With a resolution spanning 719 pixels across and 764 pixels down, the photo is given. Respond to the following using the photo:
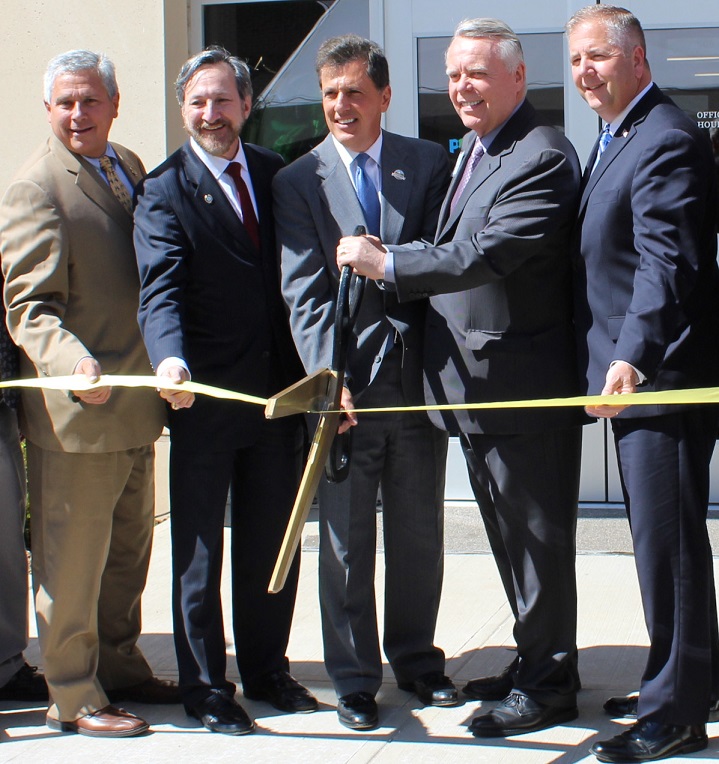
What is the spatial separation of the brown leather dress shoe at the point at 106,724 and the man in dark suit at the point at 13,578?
1.10 feet

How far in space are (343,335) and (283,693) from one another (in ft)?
4.26

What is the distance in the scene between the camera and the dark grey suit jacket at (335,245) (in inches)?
151

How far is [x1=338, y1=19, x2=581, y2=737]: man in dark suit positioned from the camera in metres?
3.64

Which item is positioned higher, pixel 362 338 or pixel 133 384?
pixel 362 338

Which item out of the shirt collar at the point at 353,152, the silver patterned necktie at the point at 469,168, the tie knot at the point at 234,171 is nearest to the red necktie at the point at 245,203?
the tie knot at the point at 234,171

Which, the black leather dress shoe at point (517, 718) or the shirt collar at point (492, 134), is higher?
the shirt collar at point (492, 134)

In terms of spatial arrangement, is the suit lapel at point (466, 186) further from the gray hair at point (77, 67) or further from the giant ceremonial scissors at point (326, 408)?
the gray hair at point (77, 67)

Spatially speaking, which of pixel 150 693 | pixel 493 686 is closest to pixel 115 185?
pixel 150 693

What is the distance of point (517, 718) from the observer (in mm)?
3678

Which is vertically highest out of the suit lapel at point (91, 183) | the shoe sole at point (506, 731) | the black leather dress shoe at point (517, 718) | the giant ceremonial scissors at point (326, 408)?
the suit lapel at point (91, 183)

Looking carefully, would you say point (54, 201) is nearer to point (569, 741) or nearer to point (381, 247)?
point (381, 247)

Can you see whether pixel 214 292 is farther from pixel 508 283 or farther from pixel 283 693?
pixel 283 693

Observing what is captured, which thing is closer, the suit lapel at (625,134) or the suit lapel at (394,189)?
the suit lapel at (625,134)

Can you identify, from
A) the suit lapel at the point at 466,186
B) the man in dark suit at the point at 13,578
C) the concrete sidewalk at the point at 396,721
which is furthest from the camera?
the man in dark suit at the point at 13,578
